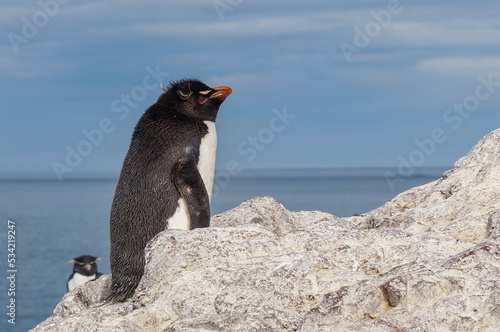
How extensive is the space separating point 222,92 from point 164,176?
1179 mm

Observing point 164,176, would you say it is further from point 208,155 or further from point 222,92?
point 222,92

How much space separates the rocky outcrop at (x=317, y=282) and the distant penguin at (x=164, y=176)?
111 cm

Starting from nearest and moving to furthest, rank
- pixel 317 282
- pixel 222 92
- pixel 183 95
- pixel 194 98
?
pixel 317 282, pixel 183 95, pixel 194 98, pixel 222 92

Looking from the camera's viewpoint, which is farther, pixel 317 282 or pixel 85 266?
pixel 85 266

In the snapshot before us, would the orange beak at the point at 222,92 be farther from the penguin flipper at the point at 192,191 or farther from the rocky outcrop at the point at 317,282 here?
the rocky outcrop at the point at 317,282

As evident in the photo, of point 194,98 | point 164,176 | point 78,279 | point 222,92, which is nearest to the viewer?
point 164,176

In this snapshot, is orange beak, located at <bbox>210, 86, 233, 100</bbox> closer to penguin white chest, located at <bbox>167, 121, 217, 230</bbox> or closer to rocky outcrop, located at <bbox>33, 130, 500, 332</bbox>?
penguin white chest, located at <bbox>167, 121, 217, 230</bbox>

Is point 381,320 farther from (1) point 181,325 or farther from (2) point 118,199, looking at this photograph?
(2) point 118,199

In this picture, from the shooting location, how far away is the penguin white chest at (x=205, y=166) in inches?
238

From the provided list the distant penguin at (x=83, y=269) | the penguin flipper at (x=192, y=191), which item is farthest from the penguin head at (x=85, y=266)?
the penguin flipper at (x=192, y=191)

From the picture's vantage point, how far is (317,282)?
12.8ft

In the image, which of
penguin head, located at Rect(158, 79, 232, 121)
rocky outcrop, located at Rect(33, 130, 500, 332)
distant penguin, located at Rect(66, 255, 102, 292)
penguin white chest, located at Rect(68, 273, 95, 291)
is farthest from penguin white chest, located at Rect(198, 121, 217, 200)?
distant penguin, located at Rect(66, 255, 102, 292)

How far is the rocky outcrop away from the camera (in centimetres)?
358

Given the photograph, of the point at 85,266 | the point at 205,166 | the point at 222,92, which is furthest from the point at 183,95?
the point at 85,266
